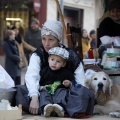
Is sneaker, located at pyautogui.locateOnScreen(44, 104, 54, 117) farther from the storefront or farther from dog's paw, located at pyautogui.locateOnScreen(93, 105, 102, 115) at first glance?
the storefront

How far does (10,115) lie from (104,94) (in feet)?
4.97

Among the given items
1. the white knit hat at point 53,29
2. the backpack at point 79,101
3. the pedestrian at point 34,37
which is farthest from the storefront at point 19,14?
the backpack at point 79,101

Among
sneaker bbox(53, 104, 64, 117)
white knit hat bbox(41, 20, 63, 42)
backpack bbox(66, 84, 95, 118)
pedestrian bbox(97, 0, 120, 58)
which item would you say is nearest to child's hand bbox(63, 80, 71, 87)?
backpack bbox(66, 84, 95, 118)

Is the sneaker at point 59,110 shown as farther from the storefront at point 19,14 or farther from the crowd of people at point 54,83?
the storefront at point 19,14

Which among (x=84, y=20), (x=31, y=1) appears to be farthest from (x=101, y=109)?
(x=84, y=20)

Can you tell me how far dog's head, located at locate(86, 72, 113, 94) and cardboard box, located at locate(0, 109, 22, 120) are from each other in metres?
1.31

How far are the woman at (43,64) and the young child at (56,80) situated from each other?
9cm

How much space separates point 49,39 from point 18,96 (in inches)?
30.7

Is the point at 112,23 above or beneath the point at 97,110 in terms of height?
above

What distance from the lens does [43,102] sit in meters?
5.06

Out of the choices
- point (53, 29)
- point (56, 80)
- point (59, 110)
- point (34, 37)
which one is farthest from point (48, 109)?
point (34, 37)

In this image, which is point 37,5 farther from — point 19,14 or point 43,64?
point 43,64

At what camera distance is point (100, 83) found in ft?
18.9

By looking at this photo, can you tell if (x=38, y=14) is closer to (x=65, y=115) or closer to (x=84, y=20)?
(x=84, y=20)
